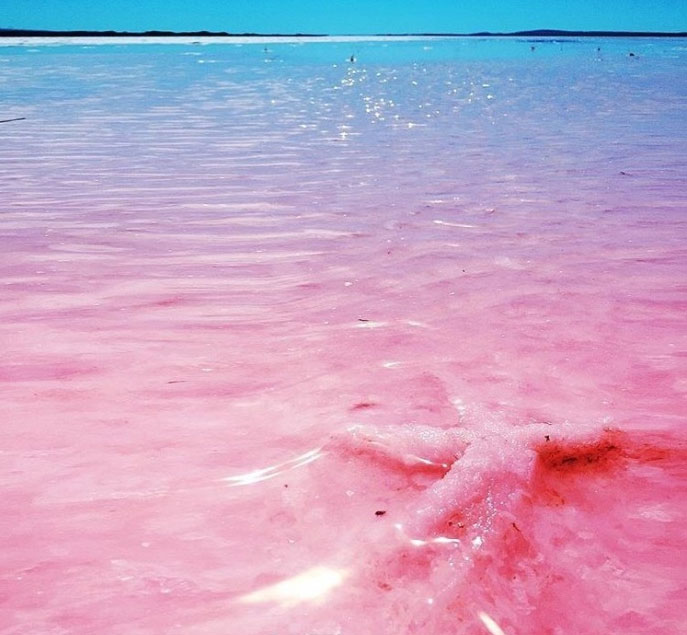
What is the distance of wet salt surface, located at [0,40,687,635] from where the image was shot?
1.20 m

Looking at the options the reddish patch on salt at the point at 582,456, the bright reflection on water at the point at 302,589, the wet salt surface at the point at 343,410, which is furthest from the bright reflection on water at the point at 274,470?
the reddish patch on salt at the point at 582,456

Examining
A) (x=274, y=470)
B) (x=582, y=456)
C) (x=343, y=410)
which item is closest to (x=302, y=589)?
(x=274, y=470)

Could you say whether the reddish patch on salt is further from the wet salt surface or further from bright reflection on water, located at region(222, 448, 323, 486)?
bright reflection on water, located at region(222, 448, 323, 486)

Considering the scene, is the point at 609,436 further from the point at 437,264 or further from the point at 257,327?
the point at 437,264

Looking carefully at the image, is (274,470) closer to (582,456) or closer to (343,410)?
(343,410)

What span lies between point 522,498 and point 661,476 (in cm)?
42

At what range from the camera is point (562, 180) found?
5.15 m

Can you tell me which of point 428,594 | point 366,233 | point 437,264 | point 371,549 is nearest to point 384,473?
point 371,549

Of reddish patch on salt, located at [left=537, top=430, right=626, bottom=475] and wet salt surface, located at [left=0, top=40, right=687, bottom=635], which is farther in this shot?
reddish patch on salt, located at [left=537, top=430, right=626, bottom=475]

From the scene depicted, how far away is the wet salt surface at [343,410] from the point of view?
1.20 meters

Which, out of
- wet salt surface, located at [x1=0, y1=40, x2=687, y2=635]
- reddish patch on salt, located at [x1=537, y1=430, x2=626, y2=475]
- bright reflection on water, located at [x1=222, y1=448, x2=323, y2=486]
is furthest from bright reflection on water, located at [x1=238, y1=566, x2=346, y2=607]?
reddish patch on salt, located at [x1=537, y1=430, x2=626, y2=475]

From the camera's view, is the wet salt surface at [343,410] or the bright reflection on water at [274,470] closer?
the wet salt surface at [343,410]

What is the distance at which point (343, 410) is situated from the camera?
6.04 ft

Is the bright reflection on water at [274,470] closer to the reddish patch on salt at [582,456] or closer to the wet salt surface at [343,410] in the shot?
the wet salt surface at [343,410]
